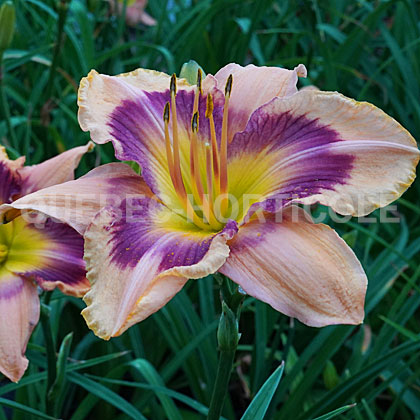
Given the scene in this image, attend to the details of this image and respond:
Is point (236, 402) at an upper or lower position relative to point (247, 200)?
lower

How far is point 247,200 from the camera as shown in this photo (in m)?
0.87

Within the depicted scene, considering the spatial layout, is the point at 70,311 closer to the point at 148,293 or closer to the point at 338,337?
the point at 338,337

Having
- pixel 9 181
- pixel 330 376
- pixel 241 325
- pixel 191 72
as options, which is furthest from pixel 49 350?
pixel 241 325

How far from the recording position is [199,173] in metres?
0.83

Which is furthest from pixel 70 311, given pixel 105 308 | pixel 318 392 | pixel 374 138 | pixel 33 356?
pixel 374 138

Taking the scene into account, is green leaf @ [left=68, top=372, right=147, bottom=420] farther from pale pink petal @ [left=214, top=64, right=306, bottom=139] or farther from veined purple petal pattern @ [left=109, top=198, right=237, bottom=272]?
pale pink petal @ [left=214, top=64, right=306, bottom=139]

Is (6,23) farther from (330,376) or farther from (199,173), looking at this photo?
(330,376)

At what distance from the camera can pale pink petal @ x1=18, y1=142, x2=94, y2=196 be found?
101 centimetres

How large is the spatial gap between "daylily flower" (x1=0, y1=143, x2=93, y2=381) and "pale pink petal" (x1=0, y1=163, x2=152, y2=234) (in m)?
0.12

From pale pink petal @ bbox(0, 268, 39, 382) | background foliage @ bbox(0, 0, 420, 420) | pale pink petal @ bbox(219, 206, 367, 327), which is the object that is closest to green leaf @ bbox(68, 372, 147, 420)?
background foliage @ bbox(0, 0, 420, 420)

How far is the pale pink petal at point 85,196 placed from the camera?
0.78 metres

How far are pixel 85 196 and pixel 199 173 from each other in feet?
0.52

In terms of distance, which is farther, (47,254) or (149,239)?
(47,254)

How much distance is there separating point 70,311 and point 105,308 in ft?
3.20
